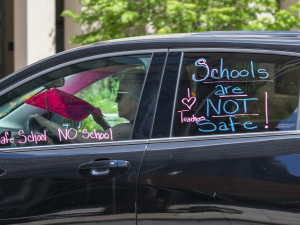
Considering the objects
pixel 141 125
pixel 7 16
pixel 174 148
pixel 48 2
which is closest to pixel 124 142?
pixel 141 125

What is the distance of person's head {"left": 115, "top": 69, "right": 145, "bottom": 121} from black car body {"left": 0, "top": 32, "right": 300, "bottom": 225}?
0.14 feet

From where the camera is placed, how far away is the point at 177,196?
1.62 m

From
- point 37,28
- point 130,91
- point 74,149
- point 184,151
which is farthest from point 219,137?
point 37,28

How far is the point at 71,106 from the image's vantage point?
1929mm

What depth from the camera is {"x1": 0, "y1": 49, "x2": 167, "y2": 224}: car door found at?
168 centimetres

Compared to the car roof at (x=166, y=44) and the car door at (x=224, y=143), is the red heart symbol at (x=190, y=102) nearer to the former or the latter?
the car door at (x=224, y=143)

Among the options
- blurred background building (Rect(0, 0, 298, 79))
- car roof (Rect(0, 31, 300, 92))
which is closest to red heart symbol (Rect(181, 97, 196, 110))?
car roof (Rect(0, 31, 300, 92))

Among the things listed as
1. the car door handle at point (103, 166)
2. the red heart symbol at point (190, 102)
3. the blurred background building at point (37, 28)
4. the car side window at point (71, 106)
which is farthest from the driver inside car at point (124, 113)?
the blurred background building at point (37, 28)

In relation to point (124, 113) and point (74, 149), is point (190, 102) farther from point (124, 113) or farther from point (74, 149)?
point (74, 149)

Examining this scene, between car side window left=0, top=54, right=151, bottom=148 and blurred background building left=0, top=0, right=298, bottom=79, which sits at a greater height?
blurred background building left=0, top=0, right=298, bottom=79

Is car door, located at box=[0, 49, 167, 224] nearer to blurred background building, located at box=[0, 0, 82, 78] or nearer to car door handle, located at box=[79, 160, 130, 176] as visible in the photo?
car door handle, located at box=[79, 160, 130, 176]

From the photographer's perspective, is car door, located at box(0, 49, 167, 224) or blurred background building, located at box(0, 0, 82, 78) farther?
blurred background building, located at box(0, 0, 82, 78)

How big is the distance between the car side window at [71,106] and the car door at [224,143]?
0.20m

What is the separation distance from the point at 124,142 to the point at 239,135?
0.57m
